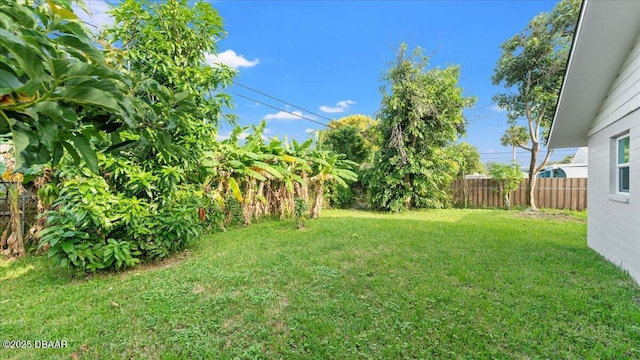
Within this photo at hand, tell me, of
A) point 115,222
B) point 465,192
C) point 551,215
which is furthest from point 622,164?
point 465,192

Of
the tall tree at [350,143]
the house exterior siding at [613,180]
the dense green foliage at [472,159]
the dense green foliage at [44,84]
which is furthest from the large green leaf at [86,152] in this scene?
the dense green foliage at [472,159]

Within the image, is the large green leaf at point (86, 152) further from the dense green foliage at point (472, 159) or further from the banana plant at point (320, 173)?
the dense green foliage at point (472, 159)

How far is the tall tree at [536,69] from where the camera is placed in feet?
36.2

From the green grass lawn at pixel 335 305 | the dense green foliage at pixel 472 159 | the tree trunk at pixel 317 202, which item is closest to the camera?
the green grass lawn at pixel 335 305

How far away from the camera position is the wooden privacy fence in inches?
460

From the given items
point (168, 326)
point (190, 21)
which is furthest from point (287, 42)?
point (168, 326)

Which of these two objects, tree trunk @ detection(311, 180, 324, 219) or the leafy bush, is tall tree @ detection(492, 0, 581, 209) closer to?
tree trunk @ detection(311, 180, 324, 219)

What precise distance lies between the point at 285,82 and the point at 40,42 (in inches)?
748

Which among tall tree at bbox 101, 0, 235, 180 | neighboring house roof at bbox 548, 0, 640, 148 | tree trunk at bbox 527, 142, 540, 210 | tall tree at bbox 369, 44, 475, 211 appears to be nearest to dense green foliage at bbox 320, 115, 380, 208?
tall tree at bbox 369, 44, 475, 211

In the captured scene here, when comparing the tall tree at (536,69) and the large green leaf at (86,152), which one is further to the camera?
the tall tree at (536,69)

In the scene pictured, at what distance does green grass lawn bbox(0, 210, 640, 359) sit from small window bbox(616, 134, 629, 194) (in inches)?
50.4

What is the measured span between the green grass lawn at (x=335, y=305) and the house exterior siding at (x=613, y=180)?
39 cm

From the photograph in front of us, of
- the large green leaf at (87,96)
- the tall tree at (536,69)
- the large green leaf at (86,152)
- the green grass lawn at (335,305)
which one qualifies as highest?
the tall tree at (536,69)

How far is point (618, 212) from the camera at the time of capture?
4508mm
